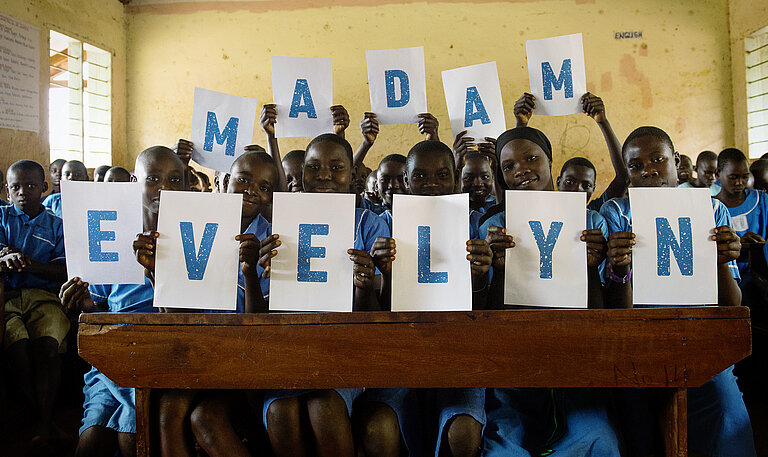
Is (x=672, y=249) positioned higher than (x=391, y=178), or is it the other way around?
(x=391, y=178)

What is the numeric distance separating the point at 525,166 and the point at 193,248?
1216 mm

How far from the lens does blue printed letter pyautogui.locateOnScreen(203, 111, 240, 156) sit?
274 centimetres

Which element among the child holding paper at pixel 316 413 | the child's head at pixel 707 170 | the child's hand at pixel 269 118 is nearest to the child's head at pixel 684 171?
the child's head at pixel 707 170

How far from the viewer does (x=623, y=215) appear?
190 cm

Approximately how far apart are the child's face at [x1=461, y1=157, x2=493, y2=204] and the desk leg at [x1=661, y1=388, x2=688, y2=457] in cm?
139

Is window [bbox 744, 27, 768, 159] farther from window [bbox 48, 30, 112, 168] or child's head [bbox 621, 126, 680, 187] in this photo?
window [bbox 48, 30, 112, 168]

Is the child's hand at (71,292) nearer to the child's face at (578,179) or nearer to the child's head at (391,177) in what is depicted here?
the child's head at (391,177)

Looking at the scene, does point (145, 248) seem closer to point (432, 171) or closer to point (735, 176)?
point (432, 171)

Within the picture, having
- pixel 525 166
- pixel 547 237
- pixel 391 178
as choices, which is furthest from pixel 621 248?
pixel 391 178

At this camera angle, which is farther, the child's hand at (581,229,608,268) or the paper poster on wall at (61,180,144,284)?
the paper poster on wall at (61,180,144,284)

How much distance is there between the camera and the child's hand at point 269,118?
272 centimetres

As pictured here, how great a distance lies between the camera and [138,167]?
211 centimetres

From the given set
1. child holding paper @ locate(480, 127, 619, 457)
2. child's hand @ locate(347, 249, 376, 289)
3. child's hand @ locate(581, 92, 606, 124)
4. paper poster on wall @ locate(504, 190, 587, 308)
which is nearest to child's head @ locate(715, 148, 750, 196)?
child's hand @ locate(581, 92, 606, 124)

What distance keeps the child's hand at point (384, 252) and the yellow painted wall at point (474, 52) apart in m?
4.09
